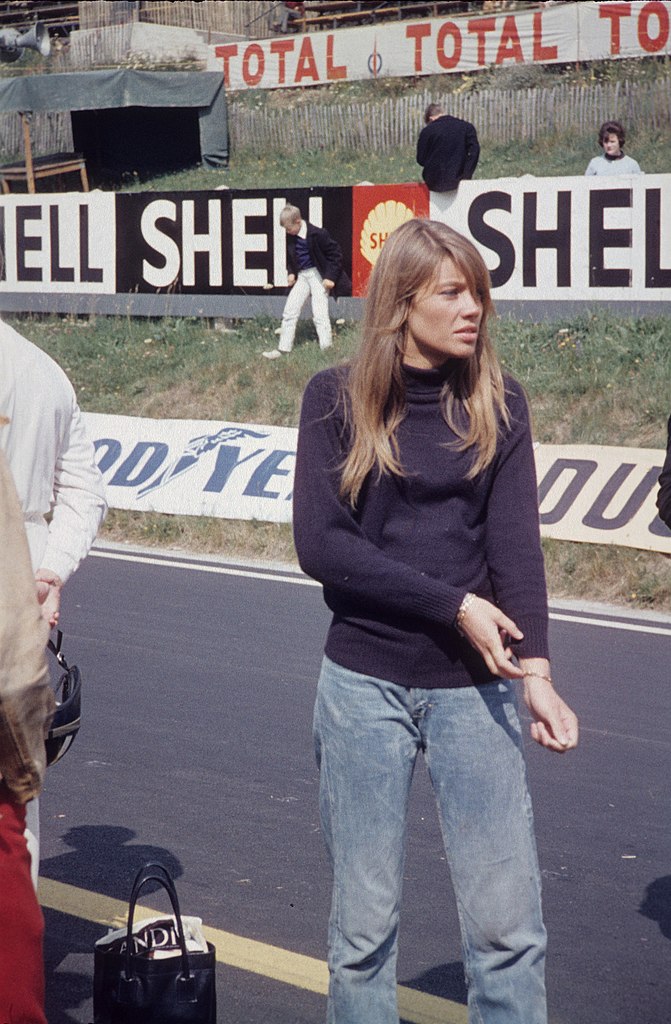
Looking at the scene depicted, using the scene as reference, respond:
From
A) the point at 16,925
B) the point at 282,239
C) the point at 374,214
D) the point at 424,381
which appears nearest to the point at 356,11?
the point at 282,239

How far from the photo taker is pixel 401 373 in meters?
3.20

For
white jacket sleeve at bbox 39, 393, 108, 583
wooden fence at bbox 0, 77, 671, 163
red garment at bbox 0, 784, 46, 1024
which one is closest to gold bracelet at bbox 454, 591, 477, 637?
red garment at bbox 0, 784, 46, 1024

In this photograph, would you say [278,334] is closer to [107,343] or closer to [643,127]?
[107,343]

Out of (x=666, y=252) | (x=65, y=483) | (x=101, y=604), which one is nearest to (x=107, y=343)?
(x=666, y=252)

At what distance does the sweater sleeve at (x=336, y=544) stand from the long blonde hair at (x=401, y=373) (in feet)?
0.14

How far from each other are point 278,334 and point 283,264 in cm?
76

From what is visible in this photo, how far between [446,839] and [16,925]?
96 centimetres

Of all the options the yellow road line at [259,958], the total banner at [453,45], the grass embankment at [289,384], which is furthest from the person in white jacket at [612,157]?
the total banner at [453,45]

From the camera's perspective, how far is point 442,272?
10.4 feet

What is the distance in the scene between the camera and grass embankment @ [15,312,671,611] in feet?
34.4

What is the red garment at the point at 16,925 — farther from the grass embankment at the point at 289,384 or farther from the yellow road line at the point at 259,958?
the grass embankment at the point at 289,384

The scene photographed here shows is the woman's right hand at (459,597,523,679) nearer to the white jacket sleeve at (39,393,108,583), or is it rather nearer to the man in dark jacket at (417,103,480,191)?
A: the white jacket sleeve at (39,393,108,583)

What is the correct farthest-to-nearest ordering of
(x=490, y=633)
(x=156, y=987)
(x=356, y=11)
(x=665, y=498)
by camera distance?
1. (x=356, y=11)
2. (x=665, y=498)
3. (x=156, y=987)
4. (x=490, y=633)

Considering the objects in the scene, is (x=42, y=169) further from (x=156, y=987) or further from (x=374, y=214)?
(x=156, y=987)
